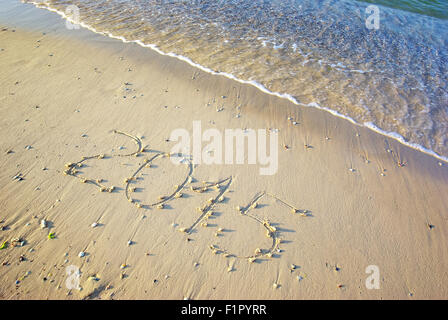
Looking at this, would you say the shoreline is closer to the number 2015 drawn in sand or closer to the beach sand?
the beach sand

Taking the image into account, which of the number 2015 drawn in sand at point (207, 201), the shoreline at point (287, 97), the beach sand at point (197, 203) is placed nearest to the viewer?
the beach sand at point (197, 203)

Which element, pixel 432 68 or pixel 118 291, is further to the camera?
pixel 432 68

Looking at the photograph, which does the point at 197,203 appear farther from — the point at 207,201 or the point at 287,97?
the point at 287,97

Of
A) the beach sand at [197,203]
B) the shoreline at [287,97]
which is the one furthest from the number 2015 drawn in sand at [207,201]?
the shoreline at [287,97]

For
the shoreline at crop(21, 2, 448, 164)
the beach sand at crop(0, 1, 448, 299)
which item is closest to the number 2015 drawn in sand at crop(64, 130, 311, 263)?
the beach sand at crop(0, 1, 448, 299)

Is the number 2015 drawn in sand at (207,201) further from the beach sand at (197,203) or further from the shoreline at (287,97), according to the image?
the shoreline at (287,97)

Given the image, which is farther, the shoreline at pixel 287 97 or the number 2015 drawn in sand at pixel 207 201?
the shoreline at pixel 287 97
